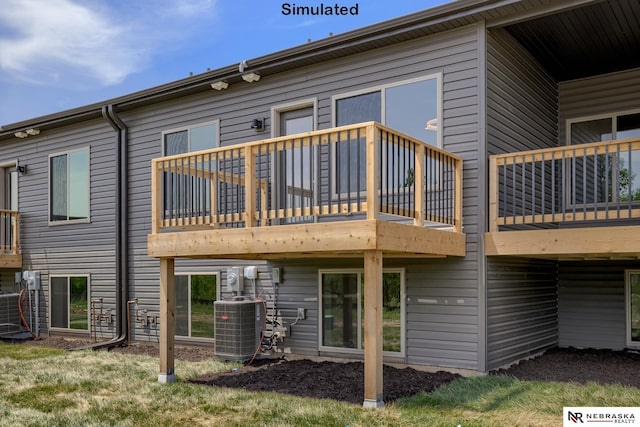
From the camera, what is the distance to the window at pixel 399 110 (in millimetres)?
7340

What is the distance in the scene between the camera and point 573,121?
9.17 meters

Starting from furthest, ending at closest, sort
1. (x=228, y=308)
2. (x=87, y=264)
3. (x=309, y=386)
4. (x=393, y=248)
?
(x=87, y=264) → (x=228, y=308) → (x=309, y=386) → (x=393, y=248)

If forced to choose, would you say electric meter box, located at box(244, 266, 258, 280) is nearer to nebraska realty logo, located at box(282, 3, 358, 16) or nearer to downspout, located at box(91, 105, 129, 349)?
downspout, located at box(91, 105, 129, 349)

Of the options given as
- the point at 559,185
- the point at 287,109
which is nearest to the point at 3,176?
the point at 287,109

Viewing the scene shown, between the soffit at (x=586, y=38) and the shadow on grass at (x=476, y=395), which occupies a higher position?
the soffit at (x=586, y=38)

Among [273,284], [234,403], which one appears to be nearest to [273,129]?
[273,284]

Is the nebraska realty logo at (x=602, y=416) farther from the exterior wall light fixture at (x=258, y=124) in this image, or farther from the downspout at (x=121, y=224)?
the downspout at (x=121, y=224)

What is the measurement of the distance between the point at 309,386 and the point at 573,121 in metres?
6.01

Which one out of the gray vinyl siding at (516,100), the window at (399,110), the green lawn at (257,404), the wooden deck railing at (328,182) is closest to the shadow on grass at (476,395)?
the green lawn at (257,404)

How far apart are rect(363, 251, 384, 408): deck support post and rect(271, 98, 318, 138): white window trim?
3406 millimetres

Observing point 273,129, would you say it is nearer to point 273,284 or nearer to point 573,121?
point 273,284

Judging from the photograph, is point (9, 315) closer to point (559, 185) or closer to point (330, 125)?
point (330, 125)

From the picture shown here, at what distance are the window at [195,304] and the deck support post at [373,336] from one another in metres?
4.55

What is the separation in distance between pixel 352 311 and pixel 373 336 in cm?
259
